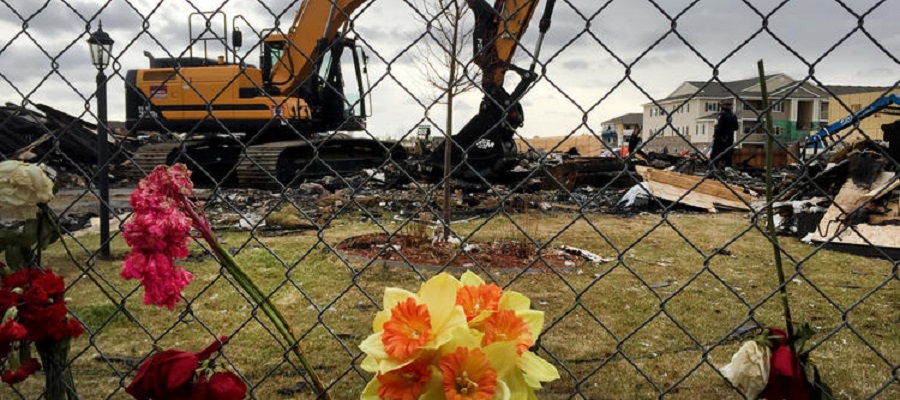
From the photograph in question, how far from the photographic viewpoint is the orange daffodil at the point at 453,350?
1025mm

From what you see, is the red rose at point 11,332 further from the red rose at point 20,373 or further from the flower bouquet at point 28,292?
the red rose at point 20,373

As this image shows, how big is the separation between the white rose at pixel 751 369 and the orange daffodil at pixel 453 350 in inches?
13.3

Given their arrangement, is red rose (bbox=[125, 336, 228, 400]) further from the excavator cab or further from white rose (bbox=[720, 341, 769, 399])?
the excavator cab

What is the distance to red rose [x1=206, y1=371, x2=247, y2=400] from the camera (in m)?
1.13

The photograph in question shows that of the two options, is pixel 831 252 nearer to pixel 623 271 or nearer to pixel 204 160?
pixel 623 271

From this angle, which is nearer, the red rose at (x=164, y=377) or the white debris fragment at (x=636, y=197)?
the red rose at (x=164, y=377)

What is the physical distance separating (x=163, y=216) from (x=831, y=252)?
6.75 meters

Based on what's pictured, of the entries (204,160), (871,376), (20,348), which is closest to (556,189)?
(204,160)

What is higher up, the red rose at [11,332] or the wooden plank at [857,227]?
the red rose at [11,332]

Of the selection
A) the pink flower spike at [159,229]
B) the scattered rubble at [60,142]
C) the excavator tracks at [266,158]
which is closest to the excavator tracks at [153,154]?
the excavator tracks at [266,158]

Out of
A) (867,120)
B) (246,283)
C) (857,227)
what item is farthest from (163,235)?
(867,120)

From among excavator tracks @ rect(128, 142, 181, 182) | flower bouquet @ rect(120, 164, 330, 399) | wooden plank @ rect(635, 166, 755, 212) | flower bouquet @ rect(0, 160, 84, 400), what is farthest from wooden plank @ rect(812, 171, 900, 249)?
excavator tracks @ rect(128, 142, 181, 182)

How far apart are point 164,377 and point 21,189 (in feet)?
2.09

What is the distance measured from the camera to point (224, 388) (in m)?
1.13
